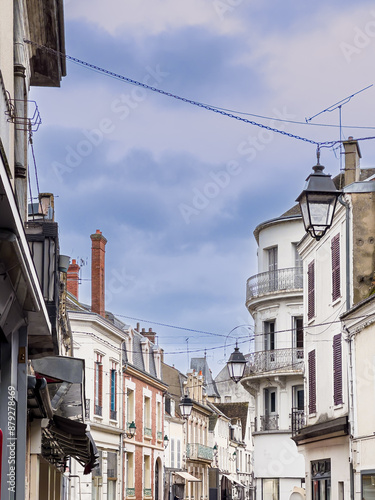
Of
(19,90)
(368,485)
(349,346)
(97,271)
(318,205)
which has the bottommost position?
(368,485)

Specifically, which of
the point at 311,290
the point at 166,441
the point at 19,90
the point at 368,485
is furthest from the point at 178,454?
the point at 19,90

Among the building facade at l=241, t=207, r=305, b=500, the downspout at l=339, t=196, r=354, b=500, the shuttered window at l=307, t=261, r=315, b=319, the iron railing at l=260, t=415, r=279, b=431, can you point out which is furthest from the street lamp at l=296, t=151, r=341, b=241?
the iron railing at l=260, t=415, r=279, b=431

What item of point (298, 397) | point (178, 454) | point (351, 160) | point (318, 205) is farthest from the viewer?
point (178, 454)

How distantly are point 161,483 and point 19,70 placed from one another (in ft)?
131

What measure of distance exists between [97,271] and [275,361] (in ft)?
27.6

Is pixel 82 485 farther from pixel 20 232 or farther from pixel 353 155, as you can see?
pixel 20 232

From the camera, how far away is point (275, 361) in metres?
34.3

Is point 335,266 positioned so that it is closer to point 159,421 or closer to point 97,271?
point 97,271

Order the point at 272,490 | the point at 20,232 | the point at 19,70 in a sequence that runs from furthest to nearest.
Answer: the point at 272,490 < the point at 19,70 < the point at 20,232

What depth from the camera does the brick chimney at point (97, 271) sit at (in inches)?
Answer: 1475

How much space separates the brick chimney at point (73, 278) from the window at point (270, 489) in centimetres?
1055

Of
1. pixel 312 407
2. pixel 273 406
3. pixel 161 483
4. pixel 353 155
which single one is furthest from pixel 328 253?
pixel 161 483

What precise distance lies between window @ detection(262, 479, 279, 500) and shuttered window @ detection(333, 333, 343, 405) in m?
12.8

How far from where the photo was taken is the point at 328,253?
23438 millimetres
